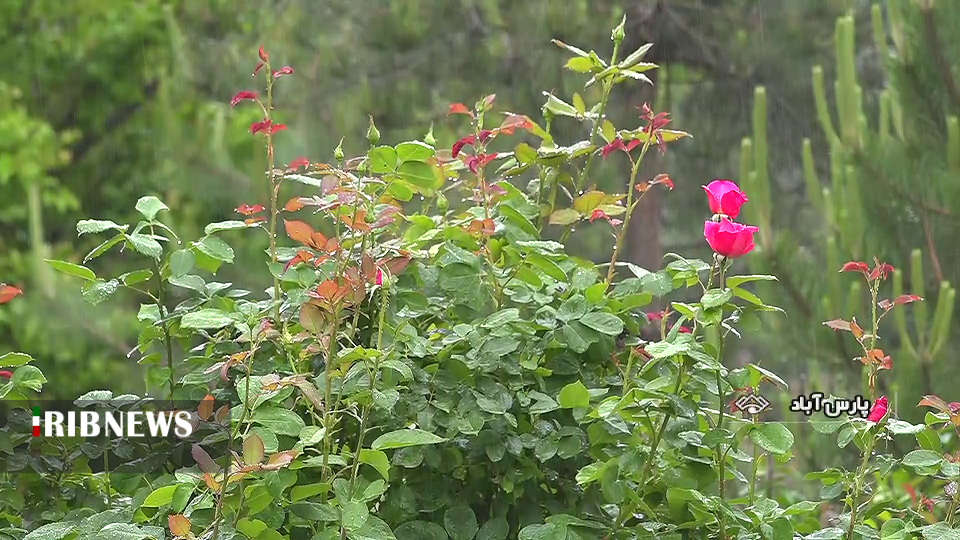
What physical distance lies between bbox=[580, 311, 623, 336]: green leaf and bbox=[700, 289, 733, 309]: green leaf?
0.10 meters

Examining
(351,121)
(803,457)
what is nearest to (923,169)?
(803,457)

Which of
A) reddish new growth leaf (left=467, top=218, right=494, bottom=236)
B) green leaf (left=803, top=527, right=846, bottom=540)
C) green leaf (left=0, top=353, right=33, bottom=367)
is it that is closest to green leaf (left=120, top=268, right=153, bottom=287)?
green leaf (left=0, top=353, right=33, bottom=367)

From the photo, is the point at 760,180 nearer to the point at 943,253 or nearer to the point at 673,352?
the point at 943,253

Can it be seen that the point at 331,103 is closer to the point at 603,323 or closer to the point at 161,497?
the point at 603,323

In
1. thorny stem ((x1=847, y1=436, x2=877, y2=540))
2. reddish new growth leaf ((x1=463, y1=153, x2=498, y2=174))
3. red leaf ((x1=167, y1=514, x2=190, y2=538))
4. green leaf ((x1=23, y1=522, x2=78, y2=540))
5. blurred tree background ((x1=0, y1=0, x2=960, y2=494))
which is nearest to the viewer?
red leaf ((x1=167, y1=514, x2=190, y2=538))

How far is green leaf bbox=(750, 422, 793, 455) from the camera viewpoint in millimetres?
937

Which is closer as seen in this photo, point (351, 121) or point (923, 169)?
point (923, 169)

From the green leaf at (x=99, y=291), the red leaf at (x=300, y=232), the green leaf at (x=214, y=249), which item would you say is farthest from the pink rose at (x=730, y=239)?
the green leaf at (x=99, y=291)

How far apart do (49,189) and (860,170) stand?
406 centimetres

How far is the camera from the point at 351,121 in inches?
192

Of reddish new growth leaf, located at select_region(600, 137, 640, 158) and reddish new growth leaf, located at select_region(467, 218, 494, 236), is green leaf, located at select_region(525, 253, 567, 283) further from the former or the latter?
reddish new growth leaf, located at select_region(600, 137, 640, 158)

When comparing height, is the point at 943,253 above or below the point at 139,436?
below

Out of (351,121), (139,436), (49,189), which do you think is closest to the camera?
(139,436)

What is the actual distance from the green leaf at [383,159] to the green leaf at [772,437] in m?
0.40
